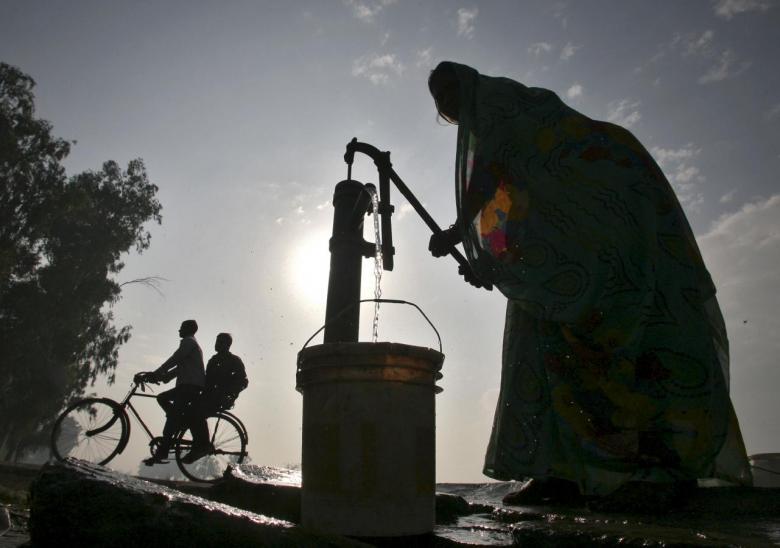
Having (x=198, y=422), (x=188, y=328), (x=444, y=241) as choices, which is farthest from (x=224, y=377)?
(x=444, y=241)

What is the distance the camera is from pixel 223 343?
7.48 meters

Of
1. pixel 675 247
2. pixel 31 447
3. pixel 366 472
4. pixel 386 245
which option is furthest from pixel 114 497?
pixel 31 447

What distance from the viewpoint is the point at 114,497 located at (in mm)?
1733

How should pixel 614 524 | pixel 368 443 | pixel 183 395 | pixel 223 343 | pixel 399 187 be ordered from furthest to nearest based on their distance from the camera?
pixel 223 343
pixel 183 395
pixel 399 187
pixel 368 443
pixel 614 524

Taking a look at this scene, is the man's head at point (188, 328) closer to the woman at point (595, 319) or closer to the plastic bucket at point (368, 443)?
the woman at point (595, 319)

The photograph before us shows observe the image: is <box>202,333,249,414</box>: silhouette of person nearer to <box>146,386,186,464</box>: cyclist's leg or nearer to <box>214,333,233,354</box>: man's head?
<box>214,333,233,354</box>: man's head

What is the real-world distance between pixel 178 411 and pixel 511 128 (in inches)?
221

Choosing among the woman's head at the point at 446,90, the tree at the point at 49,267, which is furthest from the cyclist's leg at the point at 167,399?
the tree at the point at 49,267

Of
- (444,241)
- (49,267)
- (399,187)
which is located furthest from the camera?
(49,267)

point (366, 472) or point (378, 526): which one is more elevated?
point (366, 472)

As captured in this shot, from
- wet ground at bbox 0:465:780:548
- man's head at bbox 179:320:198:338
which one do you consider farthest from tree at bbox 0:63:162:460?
wet ground at bbox 0:465:780:548

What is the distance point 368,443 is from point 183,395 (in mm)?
5463

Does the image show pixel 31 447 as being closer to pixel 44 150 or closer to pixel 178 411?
pixel 44 150

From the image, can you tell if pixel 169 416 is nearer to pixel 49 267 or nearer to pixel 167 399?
pixel 167 399
